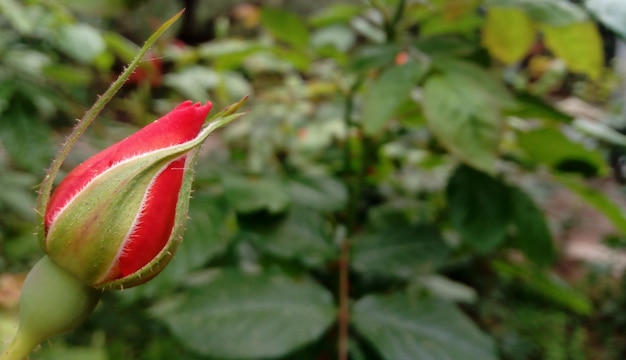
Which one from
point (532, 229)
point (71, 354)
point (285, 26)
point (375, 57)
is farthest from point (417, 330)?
point (71, 354)

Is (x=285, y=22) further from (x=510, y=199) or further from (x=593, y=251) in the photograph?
(x=593, y=251)

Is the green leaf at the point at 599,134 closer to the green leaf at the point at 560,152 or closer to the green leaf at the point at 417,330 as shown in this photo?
the green leaf at the point at 560,152

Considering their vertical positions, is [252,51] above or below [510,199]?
above

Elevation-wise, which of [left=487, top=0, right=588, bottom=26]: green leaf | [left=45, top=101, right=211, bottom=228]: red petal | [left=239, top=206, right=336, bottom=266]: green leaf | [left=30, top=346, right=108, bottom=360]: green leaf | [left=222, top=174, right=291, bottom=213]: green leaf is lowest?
[left=30, top=346, right=108, bottom=360]: green leaf

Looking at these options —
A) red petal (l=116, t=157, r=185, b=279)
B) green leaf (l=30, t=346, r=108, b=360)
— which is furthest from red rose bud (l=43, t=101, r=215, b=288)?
green leaf (l=30, t=346, r=108, b=360)

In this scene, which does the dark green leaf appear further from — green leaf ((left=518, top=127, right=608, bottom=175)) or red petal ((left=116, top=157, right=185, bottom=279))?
red petal ((left=116, top=157, right=185, bottom=279))

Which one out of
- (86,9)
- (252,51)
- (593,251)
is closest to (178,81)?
(252,51)
